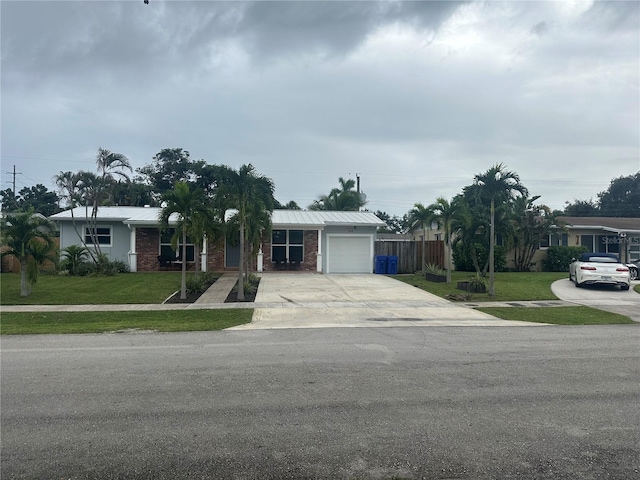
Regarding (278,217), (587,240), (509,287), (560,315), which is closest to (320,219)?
(278,217)

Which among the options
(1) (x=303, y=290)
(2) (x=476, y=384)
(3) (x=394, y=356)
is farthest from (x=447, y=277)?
(2) (x=476, y=384)

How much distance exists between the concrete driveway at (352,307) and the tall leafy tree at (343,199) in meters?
16.2

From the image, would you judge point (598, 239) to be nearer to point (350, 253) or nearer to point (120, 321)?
point (350, 253)

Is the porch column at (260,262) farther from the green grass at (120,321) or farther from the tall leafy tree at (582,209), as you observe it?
the tall leafy tree at (582,209)

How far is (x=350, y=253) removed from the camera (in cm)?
2562

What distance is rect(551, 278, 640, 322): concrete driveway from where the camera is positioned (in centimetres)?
1329

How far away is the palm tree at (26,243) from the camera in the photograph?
48.5 feet

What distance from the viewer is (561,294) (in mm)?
16547

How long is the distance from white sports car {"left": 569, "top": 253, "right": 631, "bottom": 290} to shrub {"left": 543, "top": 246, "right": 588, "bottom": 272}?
682 cm

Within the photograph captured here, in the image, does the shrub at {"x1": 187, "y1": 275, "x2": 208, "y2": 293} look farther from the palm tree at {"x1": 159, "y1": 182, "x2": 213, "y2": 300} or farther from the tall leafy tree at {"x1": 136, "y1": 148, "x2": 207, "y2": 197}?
the tall leafy tree at {"x1": 136, "y1": 148, "x2": 207, "y2": 197}

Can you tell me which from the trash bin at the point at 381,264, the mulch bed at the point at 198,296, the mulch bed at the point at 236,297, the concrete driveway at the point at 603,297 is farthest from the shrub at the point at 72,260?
the concrete driveway at the point at 603,297

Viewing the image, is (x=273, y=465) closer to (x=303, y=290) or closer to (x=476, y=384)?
(x=476, y=384)

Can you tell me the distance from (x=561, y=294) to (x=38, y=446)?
1693 centimetres

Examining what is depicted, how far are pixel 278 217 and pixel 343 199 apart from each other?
11.0 m
